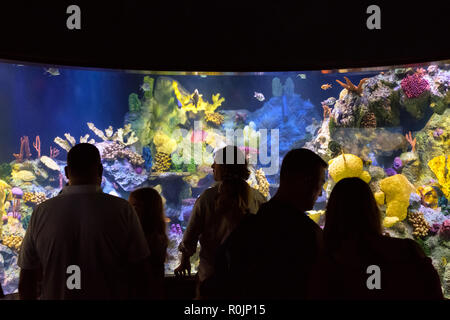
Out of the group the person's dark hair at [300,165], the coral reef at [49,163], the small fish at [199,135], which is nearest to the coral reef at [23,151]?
the coral reef at [49,163]

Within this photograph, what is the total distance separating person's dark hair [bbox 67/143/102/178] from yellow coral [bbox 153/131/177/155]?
4.16m

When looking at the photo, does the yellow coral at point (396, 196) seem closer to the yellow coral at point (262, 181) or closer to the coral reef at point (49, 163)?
the yellow coral at point (262, 181)

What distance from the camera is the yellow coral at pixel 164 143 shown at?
6.75 metres

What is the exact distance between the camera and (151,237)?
3.34 metres

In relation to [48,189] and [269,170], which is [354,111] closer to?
[269,170]

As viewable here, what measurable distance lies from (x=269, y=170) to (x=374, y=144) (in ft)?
5.62

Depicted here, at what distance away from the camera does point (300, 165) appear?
2029 millimetres

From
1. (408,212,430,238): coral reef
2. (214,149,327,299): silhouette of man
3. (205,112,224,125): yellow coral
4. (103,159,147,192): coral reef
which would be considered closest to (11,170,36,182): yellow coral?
(103,159,147,192): coral reef

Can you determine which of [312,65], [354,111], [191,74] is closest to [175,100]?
[191,74]

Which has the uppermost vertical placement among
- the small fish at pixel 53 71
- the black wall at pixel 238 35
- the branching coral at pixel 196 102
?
the black wall at pixel 238 35

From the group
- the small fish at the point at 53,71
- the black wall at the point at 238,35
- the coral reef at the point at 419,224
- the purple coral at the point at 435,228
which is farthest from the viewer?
the coral reef at the point at 419,224

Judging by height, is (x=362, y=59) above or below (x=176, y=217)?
above

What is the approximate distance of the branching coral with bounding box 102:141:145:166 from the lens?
268 inches

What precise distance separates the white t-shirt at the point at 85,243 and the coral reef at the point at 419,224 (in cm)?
471
